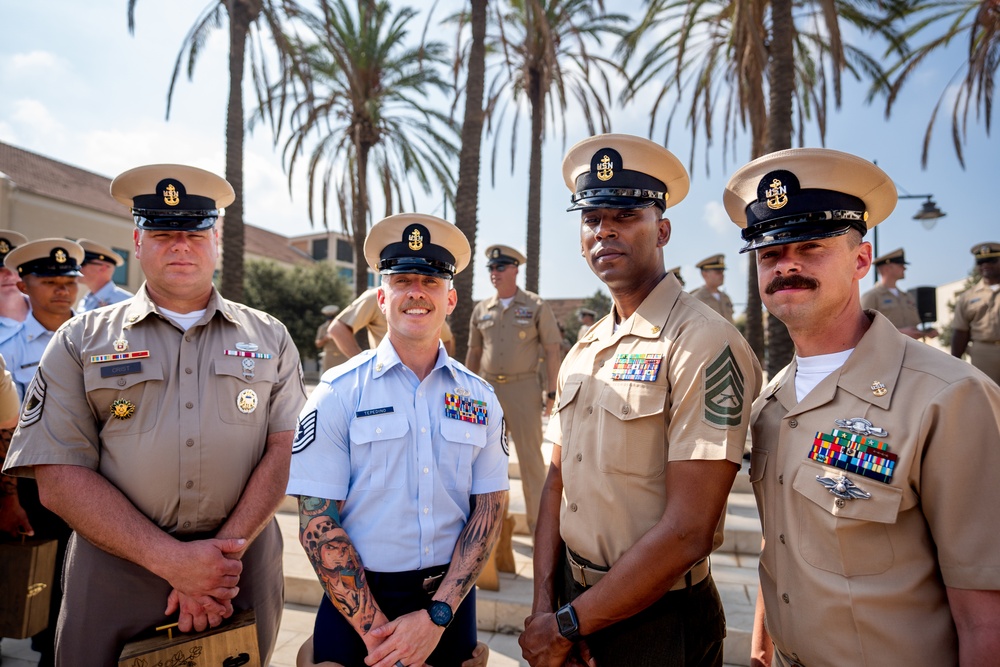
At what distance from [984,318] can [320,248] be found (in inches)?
1541

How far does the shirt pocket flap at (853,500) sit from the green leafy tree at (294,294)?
25745 millimetres

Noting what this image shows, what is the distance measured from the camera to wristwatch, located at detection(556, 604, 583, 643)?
183 centimetres

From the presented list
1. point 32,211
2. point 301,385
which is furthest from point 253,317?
point 32,211

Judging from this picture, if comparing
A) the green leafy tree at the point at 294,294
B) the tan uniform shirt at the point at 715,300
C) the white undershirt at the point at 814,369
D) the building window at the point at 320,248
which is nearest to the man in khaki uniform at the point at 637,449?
the white undershirt at the point at 814,369

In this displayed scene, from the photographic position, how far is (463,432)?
2.19m

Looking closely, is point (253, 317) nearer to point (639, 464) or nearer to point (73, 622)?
point (73, 622)

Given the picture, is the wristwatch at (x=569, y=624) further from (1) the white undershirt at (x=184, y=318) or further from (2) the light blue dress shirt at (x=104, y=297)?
(2) the light blue dress shirt at (x=104, y=297)

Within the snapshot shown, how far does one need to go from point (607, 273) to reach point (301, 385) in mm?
1483

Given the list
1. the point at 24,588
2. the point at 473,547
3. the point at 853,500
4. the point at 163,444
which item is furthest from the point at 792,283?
the point at 24,588

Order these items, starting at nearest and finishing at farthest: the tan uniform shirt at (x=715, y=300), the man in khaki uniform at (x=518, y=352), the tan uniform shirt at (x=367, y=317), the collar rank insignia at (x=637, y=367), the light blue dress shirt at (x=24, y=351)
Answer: the collar rank insignia at (x=637, y=367) → the light blue dress shirt at (x=24, y=351) → the tan uniform shirt at (x=367, y=317) → the man in khaki uniform at (x=518, y=352) → the tan uniform shirt at (x=715, y=300)

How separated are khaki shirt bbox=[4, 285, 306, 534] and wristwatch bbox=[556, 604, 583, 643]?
4.41ft

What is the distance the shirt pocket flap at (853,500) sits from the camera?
1463 millimetres

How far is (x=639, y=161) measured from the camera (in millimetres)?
2152

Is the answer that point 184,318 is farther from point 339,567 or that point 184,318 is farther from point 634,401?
point 634,401
